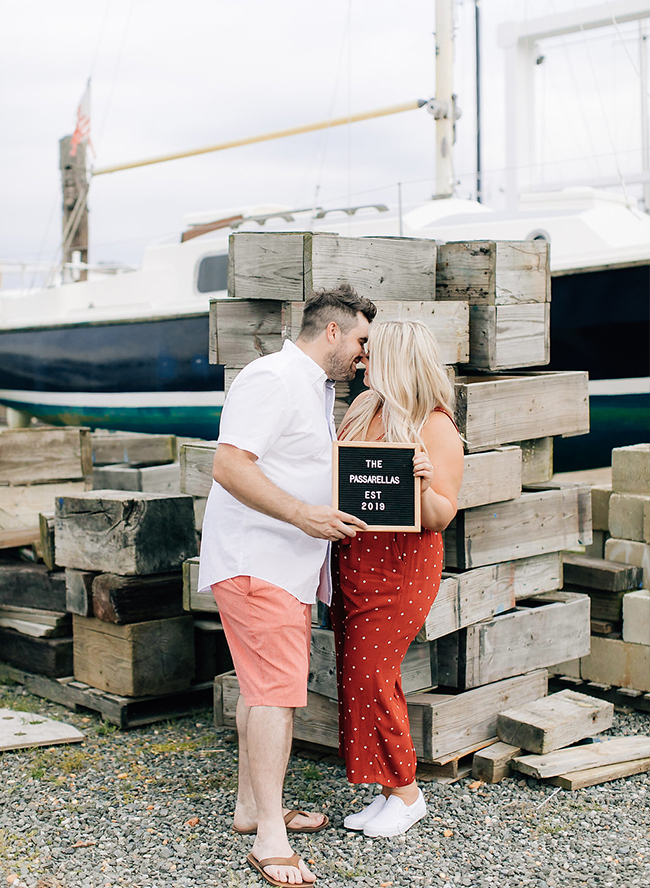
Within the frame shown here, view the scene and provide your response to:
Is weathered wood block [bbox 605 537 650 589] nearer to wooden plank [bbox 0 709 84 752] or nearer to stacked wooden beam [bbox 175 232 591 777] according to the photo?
stacked wooden beam [bbox 175 232 591 777]

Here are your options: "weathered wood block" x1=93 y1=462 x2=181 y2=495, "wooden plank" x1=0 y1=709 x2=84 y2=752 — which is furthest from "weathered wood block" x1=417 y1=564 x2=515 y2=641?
"weathered wood block" x1=93 y1=462 x2=181 y2=495

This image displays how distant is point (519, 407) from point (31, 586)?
306 centimetres

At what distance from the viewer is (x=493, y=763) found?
399 centimetres

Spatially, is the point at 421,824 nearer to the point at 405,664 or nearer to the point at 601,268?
the point at 405,664

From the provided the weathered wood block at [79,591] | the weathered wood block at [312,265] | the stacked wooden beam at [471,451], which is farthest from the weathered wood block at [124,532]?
the weathered wood block at [312,265]

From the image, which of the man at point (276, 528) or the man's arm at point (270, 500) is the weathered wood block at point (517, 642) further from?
the man's arm at point (270, 500)

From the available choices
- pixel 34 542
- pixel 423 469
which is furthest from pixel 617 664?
pixel 34 542

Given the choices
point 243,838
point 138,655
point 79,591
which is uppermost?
point 79,591

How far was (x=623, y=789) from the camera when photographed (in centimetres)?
395

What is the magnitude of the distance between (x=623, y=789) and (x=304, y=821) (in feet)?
4.59

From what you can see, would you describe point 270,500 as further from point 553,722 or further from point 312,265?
point 553,722

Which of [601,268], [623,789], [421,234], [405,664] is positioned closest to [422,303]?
[405,664]

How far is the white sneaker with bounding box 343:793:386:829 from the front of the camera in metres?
3.58

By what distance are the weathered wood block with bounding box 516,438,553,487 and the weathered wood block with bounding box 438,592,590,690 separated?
0.62m
